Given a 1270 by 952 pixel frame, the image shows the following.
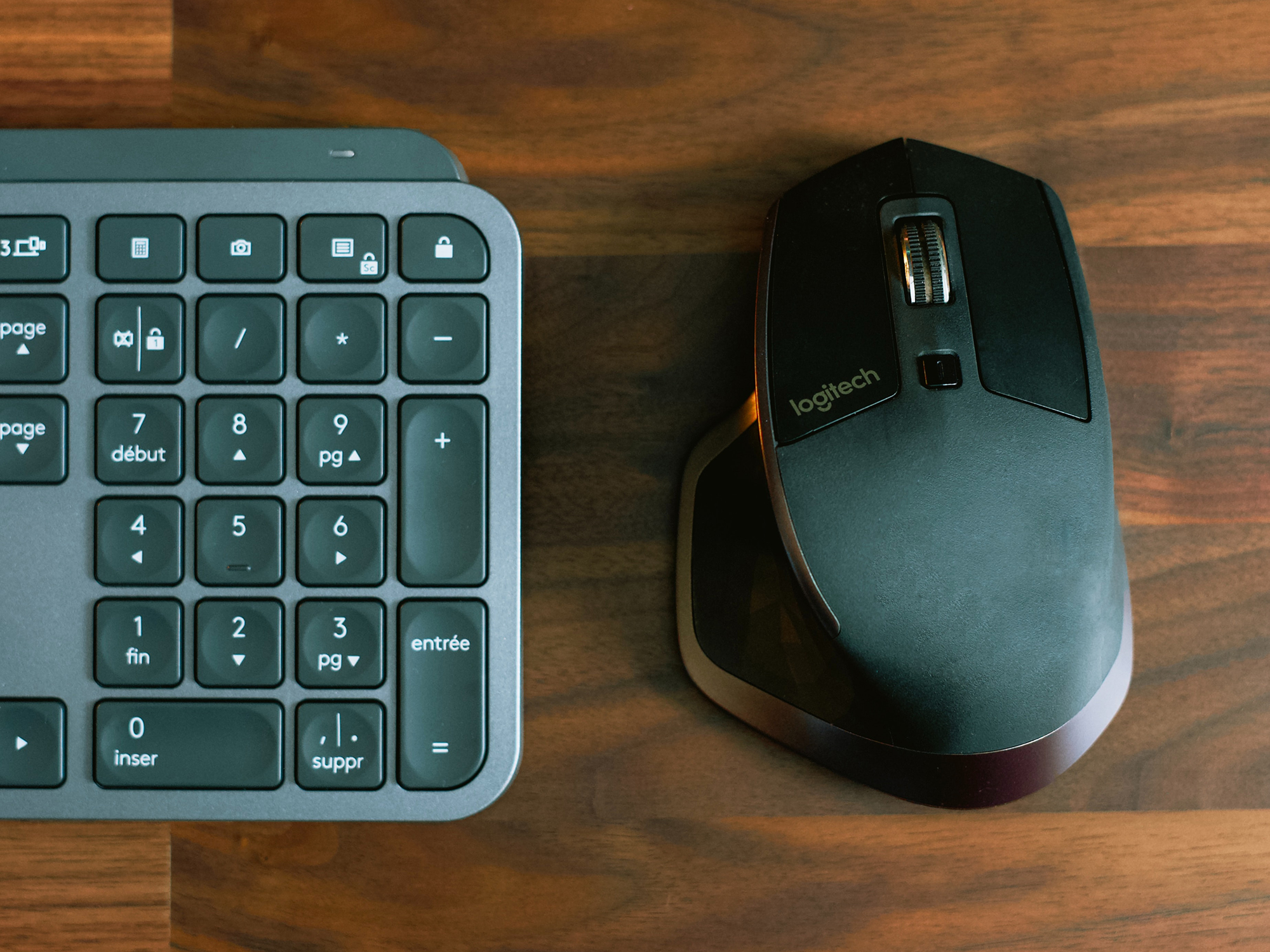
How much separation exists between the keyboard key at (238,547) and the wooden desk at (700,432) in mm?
94

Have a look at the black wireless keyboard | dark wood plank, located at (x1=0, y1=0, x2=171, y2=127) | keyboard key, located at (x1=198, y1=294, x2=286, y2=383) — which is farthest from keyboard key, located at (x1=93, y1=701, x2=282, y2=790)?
dark wood plank, located at (x1=0, y1=0, x2=171, y2=127)

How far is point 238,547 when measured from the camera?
290mm

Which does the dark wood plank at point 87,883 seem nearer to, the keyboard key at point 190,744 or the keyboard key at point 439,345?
the keyboard key at point 190,744

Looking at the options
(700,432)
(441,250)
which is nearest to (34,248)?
(441,250)

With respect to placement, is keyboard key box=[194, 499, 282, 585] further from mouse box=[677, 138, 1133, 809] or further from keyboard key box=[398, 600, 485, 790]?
mouse box=[677, 138, 1133, 809]

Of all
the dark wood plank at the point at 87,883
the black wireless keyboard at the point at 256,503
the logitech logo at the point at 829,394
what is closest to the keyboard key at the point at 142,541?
the black wireless keyboard at the point at 256,503

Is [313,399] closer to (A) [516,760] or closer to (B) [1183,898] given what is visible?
(A) [516,760]

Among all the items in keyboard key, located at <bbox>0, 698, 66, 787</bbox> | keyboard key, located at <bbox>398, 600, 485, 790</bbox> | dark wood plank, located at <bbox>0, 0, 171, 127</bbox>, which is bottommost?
keyboard key, located at <bbox>0, 698, 66, 787</bbox>

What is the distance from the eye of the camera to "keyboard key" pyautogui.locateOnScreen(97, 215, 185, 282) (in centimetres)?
29

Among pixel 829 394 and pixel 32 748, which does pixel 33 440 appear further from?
pixel 829 394

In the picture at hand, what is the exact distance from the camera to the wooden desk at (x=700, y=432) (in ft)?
1.10

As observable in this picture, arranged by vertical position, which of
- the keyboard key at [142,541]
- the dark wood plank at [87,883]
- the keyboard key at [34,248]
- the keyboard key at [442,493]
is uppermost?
the keyboard key at [34,248]

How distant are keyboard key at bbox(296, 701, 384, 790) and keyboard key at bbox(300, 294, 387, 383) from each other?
0.36 feet

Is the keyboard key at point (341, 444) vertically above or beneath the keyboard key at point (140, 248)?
beneath
